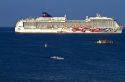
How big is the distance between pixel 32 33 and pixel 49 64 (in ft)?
346

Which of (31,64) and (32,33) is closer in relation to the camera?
(31,64)

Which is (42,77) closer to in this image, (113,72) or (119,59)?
(113,72)

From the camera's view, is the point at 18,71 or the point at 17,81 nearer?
the point at 17,81

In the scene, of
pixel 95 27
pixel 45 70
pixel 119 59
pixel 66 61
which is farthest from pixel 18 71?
pixel 95 27

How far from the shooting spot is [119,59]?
70.1 meters

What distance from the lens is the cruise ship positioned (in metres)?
164

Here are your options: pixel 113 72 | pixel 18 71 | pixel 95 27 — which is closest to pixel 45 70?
pixel 18 71

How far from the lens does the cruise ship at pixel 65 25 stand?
537 feet

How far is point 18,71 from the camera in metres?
56.7

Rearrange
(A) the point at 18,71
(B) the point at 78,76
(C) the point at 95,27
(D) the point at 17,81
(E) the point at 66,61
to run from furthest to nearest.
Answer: (C) the point at 95,27 → (E) the point at 66,61 → (A) the point at 18,71 → (B) the point at 78,76 → (D) the point at 17,81

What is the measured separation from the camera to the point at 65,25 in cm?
16488

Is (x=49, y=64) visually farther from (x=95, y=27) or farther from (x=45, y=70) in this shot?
(x=95, y=27)

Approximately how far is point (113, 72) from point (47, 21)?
367 ft

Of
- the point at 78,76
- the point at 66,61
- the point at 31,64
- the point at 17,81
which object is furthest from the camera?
the point at 66,61
